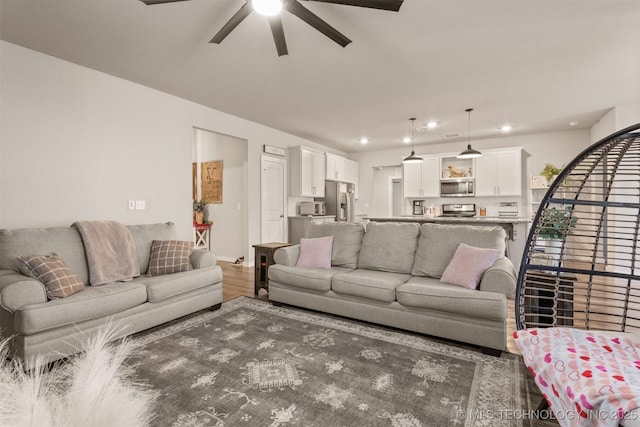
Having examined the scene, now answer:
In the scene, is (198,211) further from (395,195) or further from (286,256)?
(395,195)

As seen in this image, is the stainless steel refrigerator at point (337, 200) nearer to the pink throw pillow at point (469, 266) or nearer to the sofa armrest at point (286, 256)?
the sofa armrest at point (286, 256)

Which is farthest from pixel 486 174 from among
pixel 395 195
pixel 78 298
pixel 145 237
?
pixel 78 298

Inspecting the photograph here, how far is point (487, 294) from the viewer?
2.48m

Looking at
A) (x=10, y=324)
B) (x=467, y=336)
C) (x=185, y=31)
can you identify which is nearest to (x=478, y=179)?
(x=467, y=336)

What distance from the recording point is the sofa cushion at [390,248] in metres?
3.36

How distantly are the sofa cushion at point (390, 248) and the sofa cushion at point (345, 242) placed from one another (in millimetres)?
80

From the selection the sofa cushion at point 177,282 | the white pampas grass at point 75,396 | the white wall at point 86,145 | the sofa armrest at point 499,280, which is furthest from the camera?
the white wall at point 86,145

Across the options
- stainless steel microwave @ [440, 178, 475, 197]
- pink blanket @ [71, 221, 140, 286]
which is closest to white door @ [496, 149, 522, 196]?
stainless steel microwave @ [440, 178, 475, 197]

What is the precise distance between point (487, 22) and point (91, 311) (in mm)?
3899

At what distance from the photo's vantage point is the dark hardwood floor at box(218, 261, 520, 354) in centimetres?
319

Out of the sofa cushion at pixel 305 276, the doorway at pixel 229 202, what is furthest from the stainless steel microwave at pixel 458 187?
the sofa cushion at pixel 305 276

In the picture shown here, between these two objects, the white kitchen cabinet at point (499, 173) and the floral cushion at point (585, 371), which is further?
the white kitchen cabinet at point (499, 173)

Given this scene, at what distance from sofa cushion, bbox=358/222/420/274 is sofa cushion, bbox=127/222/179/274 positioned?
7.43 ft

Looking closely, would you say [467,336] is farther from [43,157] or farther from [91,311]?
[43,157]
